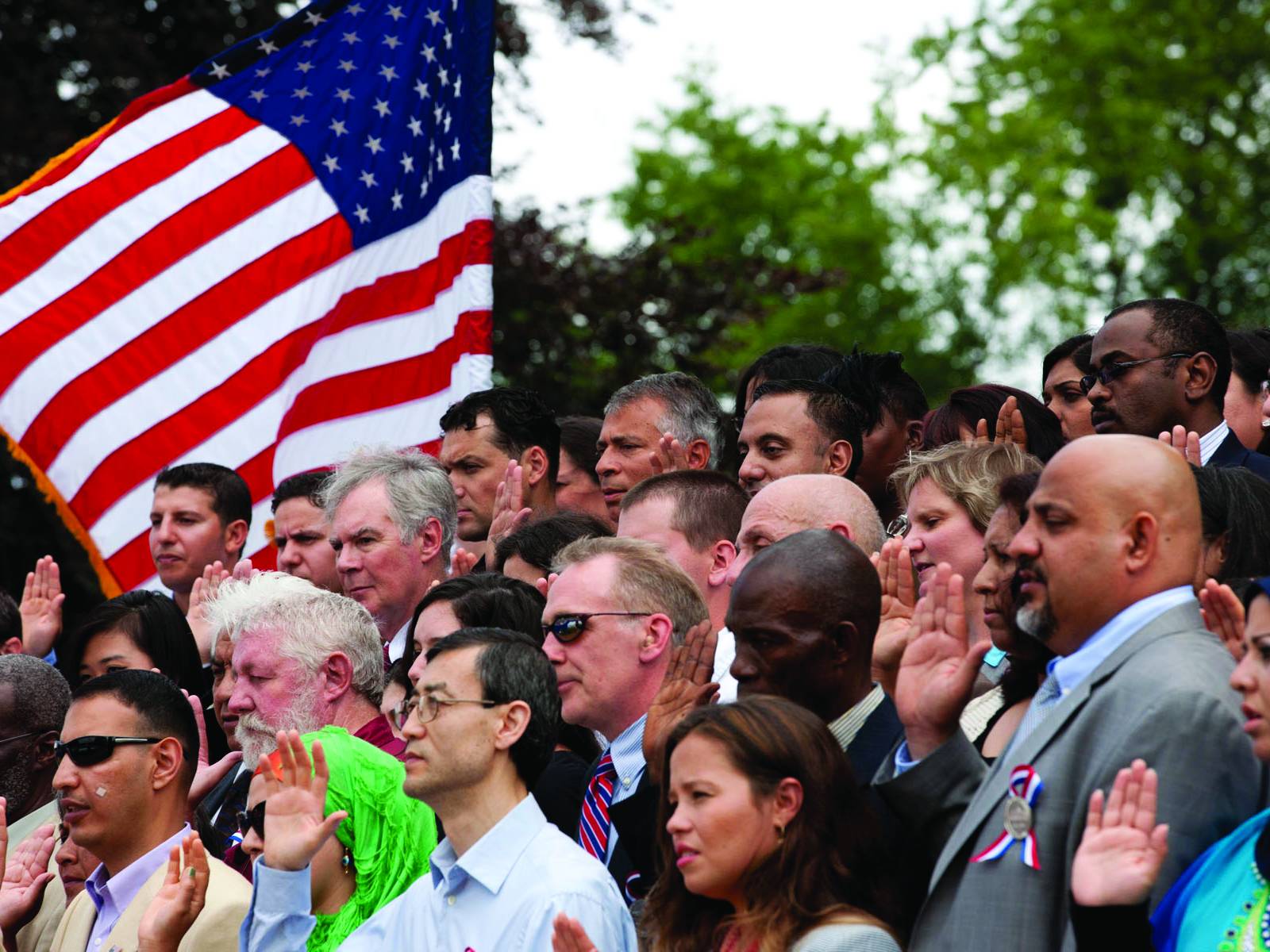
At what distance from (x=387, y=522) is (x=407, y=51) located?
306 centimetres

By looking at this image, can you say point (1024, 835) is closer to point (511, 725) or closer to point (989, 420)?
point (511, 725)

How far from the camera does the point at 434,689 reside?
203 inches

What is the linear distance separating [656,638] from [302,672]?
159cm

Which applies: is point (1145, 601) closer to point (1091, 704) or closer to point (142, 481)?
point (1091, 704)

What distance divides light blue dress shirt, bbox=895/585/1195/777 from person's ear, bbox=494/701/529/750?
159cm

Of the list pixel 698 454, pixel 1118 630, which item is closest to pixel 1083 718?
pixel 1118 630

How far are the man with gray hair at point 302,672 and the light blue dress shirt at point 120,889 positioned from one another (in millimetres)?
512

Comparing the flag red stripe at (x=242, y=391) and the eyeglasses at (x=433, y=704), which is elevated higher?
the flag red stripe at (x=242, y=391)

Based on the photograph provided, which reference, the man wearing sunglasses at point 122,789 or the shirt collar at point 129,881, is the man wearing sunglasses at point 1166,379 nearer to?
the man wearing sunglasses at point 122,789

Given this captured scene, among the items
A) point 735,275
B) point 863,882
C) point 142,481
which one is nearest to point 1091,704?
point 863,882

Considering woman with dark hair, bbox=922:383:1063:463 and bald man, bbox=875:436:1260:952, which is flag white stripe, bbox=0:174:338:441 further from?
bald man, bbox=875:436:1260:952

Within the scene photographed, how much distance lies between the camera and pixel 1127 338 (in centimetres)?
664

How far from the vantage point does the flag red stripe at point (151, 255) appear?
9.70 metres

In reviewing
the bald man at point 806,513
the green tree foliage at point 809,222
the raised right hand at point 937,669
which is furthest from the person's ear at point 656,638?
the green tree foliage at point 809,222
